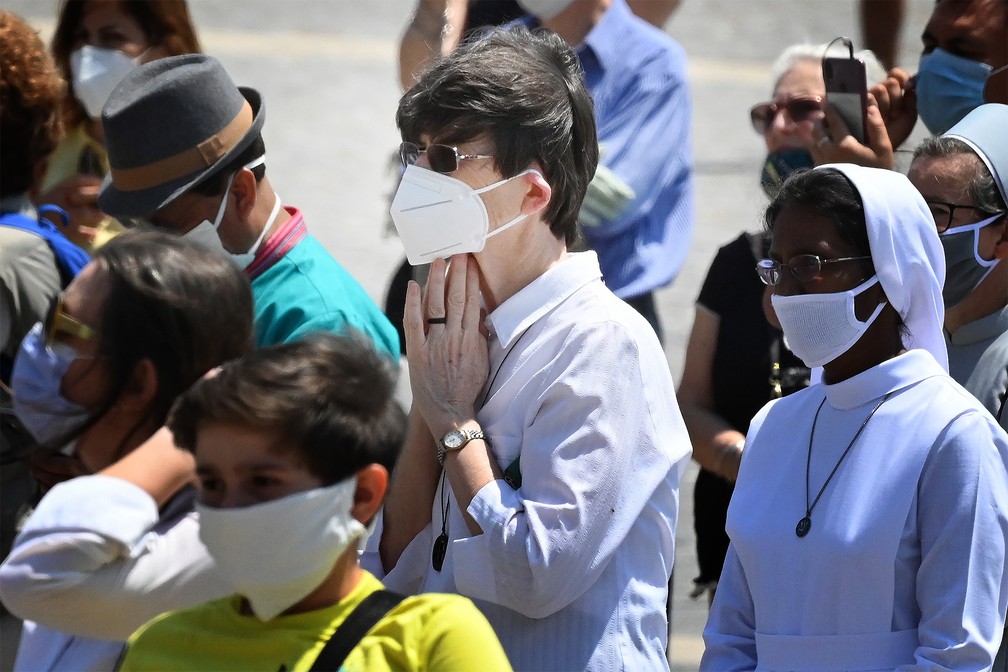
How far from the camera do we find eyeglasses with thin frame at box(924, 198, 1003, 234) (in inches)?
130

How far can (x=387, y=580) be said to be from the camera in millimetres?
2828

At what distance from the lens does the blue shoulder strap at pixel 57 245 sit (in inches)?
150

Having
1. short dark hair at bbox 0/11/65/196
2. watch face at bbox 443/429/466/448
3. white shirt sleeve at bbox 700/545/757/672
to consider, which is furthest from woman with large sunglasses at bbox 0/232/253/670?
short dark hair at bbox 0/11/65/196

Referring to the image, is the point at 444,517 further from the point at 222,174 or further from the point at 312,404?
the point at 222,174

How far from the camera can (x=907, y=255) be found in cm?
278

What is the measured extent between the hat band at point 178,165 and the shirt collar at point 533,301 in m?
0.80

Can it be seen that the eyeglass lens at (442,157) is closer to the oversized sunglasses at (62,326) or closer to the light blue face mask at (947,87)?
the oversized sunglasses at (62,326)

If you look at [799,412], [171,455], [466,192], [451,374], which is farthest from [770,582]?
[171,455]

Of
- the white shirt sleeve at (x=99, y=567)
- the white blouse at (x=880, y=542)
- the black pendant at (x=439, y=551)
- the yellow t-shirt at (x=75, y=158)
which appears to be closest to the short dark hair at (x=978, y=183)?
the white blouse at (x=880, y=542)

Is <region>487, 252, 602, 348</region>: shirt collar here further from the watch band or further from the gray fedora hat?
the gray fedora hat

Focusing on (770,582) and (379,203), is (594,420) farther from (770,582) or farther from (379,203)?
(379,203)

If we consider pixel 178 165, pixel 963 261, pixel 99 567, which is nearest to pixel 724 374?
pixel 963 261

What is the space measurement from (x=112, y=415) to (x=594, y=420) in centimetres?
84

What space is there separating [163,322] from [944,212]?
1.86 m
